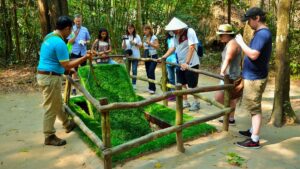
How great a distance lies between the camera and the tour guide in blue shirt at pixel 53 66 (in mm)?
4527

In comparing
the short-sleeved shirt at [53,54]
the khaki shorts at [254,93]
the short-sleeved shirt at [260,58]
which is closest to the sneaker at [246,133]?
the khaki shorts at [254,93]

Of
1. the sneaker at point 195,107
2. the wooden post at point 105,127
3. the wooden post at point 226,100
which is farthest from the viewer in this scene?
the sneaker at point 195,107

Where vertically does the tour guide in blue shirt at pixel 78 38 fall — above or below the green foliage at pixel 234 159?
above

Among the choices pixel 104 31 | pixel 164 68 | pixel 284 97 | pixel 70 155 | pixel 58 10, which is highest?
pixel 58 10

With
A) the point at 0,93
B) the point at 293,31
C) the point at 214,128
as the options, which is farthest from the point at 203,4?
the point at 214,128

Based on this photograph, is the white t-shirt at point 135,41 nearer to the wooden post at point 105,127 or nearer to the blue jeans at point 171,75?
the blue jeans at point 171,75

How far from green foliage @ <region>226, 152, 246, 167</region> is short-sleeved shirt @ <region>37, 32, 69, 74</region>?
2.45 m

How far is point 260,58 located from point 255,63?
0.09m

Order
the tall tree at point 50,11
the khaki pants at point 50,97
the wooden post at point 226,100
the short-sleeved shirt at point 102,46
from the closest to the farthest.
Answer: the khaki pants at point 50,97 → the wooden post at point 226,100 → the short-sleeved shirt at point 102,46 → the tall tree at point 50,11

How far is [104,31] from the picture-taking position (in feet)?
24.6

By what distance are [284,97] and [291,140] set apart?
3.01 feet

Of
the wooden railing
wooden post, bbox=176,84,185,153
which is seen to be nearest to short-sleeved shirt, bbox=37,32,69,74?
the wooden railing

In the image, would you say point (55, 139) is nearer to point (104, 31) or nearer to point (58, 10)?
point (104, 31)

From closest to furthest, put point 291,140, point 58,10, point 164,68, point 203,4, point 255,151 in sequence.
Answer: point 255,151 → point 291,140 → point 164,68 → point 58,10 → point 203,4
